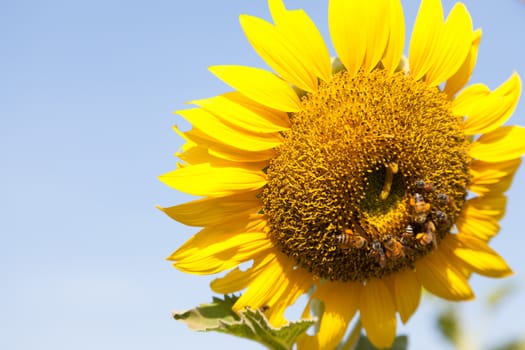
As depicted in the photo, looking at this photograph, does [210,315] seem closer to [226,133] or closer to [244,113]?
[226,133]

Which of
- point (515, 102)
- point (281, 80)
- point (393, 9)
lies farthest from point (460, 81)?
point (281, 80)

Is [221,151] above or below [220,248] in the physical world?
above

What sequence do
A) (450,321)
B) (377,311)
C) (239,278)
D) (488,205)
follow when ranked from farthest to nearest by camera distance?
(450,321), (488,205), (377,311), (239,278)

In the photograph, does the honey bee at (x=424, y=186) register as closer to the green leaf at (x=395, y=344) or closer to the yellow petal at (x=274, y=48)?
the yellow petal at (x=274, y=48)

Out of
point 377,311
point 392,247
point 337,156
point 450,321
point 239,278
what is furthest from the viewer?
point 450,321

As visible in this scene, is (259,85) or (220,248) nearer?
(259,85)

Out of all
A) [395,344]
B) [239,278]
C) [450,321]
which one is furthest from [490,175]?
[450,321]

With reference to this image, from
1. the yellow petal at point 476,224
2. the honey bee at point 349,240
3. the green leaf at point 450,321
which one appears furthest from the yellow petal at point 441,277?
the green leaf at point 450,321

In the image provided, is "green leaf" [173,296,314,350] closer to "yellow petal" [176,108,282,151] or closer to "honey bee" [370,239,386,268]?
"honey bee" [370,239,386,268]
